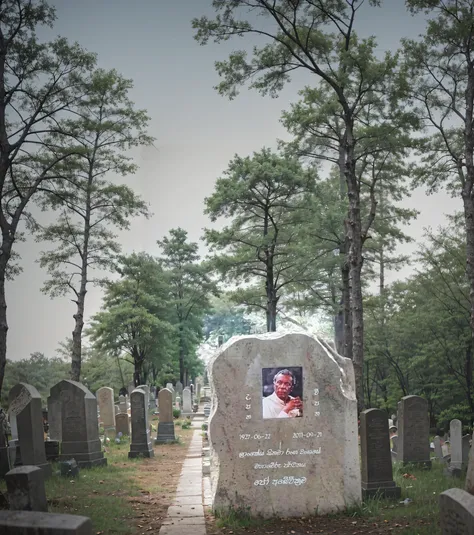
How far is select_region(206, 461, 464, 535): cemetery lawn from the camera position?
7.03m

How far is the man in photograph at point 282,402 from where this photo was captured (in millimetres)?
7977

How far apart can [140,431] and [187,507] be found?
20.0 ft

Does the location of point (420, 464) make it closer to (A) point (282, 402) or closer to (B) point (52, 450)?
(A) point (282, 402)

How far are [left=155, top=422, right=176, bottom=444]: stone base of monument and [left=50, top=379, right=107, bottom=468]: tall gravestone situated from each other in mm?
5463

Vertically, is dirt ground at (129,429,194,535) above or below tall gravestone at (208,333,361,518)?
below

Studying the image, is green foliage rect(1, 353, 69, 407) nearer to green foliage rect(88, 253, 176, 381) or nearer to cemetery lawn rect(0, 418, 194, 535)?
green foliage rect(88, 253, 176, 381)

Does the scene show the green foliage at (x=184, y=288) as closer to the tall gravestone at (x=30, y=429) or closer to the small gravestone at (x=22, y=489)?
the tall gravestone at (x=30, y=429)

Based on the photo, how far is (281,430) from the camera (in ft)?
26.3

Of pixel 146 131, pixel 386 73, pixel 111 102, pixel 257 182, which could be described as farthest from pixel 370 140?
pixel 111 102

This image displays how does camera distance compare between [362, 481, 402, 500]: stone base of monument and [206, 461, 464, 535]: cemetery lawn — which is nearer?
[206, 461, 464, 535]: cemetery lawn

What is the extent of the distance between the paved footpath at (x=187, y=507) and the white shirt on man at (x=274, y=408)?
68.3 inches

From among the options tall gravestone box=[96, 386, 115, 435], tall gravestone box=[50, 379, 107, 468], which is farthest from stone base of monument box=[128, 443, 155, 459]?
tall gravestone box=[96, 386, 115, 435]

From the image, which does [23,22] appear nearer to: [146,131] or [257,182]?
[146,131]

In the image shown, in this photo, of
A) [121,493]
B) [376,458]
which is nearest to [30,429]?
[121,493]
